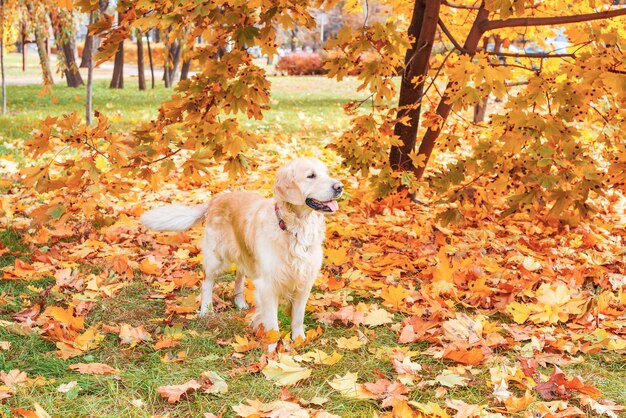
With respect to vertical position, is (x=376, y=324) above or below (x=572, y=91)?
below

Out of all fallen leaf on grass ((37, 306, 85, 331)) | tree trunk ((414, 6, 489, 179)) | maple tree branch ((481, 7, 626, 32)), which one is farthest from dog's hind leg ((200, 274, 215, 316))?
maple tree branch ((481, 7, 626, 32))

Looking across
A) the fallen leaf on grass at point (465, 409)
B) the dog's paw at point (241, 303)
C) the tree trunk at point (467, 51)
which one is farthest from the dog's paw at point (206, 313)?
the tree trunk at point (467, 51)

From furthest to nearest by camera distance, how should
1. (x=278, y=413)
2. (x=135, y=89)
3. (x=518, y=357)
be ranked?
1. (x=135, y=89)
2. (x=518, y=357)
3. (x=278, y=413)

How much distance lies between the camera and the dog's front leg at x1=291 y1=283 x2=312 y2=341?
3.57 meters

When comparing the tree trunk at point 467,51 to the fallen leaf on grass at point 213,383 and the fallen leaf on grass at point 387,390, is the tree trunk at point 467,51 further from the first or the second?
the fallen leaf on grass at point 213,383

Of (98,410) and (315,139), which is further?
(315,139)

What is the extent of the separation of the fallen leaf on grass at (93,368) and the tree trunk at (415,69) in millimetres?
3603

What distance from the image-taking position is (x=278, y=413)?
2.66 metres

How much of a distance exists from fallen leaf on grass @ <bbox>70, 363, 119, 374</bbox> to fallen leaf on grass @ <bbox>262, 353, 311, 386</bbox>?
762 millimetres

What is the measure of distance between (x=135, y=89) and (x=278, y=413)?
19.3 m

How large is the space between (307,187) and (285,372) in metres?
0.93

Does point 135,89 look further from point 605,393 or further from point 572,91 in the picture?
point 605,393

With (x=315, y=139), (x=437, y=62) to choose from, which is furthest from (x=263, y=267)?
(x=315, y=139)

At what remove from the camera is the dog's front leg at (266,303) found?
3498 millimetres
